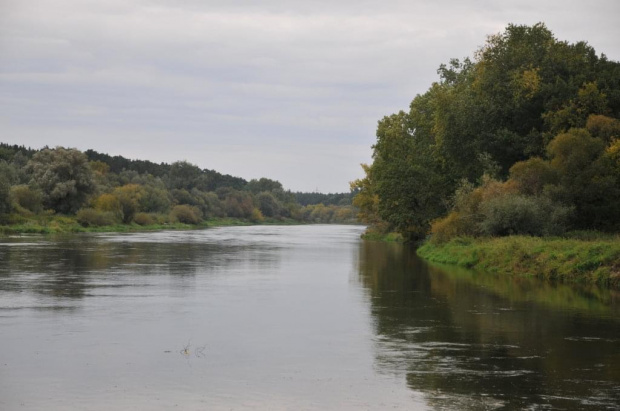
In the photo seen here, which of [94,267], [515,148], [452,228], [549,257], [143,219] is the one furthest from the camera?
[143,219]

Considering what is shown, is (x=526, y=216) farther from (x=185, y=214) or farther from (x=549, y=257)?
(x=185, y=214)

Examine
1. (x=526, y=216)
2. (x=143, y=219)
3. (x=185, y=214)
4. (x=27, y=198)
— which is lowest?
(x=143, y=219)

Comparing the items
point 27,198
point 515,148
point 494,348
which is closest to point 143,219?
point 27,198

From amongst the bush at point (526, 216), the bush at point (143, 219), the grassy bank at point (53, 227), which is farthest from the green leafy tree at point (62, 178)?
the bush at point (526, 216)

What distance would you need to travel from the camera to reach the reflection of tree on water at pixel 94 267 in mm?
28328

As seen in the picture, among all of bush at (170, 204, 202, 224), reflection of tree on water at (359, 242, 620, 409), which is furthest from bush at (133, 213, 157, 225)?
reflection of tree on water at (359, 242, 620, 409)

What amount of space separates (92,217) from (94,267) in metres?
63.8

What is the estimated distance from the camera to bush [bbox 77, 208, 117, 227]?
319 ft

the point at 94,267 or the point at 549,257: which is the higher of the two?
the point at 549,257

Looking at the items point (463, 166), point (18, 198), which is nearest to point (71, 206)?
point (18, 198)

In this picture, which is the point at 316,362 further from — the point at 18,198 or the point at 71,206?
the point at 71,206

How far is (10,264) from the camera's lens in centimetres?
3784

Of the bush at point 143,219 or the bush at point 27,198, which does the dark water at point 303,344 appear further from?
the bush at point 143,219

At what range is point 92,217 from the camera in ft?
323
